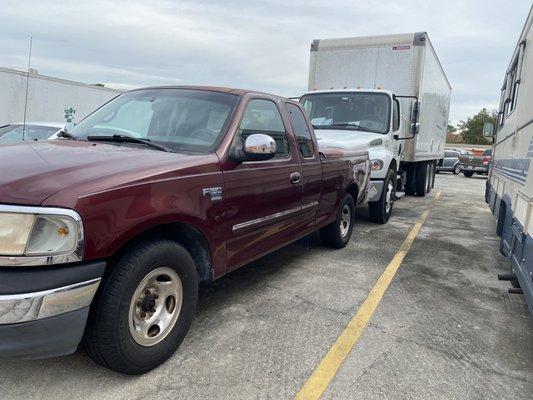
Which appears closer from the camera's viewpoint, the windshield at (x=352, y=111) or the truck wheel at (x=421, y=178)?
the windshield at (x=352, y=111)

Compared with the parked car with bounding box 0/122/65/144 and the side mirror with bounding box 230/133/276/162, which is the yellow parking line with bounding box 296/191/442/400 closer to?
the side mirror with bounding box 230/133/276/162

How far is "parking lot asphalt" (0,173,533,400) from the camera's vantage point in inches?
110

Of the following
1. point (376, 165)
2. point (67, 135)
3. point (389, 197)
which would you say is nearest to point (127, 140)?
point (67, 135)

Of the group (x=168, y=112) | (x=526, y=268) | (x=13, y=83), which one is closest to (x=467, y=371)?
(x=526, y=268)

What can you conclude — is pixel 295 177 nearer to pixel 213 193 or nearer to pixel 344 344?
pixel 213 193

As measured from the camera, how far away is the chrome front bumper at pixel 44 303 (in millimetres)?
2178

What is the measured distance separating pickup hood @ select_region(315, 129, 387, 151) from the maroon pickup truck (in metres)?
2.54

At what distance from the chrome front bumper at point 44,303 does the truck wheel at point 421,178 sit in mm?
12014

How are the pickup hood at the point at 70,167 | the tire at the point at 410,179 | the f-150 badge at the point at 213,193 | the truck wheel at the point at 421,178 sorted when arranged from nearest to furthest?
the pickup hood at the point at 70,167 < the f-150 badge at the point at 213,193 < the tire at the point at 410,179 < the truck wheel at the point at 421,178

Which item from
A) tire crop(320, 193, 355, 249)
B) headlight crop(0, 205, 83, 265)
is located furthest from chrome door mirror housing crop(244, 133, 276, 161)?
tire crop(320, 193, 355, 249)

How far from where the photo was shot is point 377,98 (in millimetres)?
8719

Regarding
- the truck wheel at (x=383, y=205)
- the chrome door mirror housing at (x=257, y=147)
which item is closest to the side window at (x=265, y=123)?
the chrome door mirror housing at (x=257, y=147)

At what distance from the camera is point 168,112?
12.5ft

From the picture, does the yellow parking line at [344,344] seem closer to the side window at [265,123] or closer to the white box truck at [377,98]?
the side window at [265,123]
